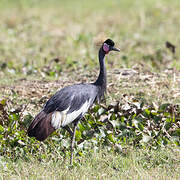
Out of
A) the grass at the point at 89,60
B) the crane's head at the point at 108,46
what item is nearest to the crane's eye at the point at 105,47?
the crane's head at the point at 108,46

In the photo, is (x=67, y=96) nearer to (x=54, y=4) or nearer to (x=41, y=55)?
(x=41, y=55)

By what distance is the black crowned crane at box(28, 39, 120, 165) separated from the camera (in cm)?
502

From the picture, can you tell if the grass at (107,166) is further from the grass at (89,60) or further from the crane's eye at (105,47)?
the crane's eye at (105,47)

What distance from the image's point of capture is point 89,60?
865 centimetres

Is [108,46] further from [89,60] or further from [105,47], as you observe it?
[89,60]

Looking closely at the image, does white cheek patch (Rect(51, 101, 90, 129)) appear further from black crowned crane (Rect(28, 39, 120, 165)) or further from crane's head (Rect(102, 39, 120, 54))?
crane's head (Rect(102, 39, 120, 54))

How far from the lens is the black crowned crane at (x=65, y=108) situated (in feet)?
16.5

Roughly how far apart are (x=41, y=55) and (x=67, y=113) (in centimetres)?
453

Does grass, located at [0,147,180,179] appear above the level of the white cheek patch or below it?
below

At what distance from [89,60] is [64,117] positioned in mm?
3542

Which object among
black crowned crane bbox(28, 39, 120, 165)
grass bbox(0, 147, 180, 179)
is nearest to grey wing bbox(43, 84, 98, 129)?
black crowned crane bbox(28, 39, 120, 165)

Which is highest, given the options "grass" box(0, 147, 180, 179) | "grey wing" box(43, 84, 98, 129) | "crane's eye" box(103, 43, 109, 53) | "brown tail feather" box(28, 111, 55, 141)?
"crane's eye" box(103, 43, 109, 53)

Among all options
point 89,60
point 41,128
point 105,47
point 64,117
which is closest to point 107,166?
point 64,117

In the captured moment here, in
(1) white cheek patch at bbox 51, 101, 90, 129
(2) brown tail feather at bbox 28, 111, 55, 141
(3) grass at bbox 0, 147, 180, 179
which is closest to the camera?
(3) grass at bbox 0, 147, 180, 179
